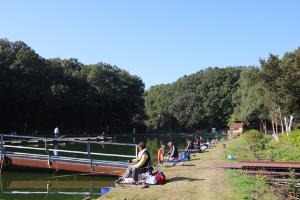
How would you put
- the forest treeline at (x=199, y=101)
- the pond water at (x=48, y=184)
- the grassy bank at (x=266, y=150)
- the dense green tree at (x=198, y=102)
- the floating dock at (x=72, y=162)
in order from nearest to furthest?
the pond water at (x=48, y=184) → the floating dock at (x=72, y=162) → the grassy bank at (x=266, y=150) → the forest treeline at (x=199, y=101) → the dense green tree at (x=198, y=102)

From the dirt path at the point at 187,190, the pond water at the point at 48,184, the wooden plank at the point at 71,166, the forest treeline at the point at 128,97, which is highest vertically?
the forest treeline at the point at 128,97

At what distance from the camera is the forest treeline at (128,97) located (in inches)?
1614

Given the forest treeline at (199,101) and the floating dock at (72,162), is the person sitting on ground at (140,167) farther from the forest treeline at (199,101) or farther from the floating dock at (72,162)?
the forest treeline at (199,101)

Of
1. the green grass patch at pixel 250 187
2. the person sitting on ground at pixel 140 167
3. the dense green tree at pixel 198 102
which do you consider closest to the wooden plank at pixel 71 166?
the person sitting on ground at pixel 140 167

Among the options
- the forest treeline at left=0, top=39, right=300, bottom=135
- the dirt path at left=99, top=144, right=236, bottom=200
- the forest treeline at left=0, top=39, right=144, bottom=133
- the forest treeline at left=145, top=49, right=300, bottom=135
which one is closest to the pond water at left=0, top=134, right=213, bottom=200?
the dirt path at left=99, top=144, right=236, bottom=200

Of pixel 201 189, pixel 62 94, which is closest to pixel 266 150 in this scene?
pixel 201 189

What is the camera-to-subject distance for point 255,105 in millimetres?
73312

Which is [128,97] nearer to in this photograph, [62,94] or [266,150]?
[62,94]

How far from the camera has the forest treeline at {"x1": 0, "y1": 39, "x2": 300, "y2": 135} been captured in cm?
4100

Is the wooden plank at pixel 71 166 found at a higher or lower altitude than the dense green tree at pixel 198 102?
lower

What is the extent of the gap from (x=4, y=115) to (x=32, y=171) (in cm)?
5583

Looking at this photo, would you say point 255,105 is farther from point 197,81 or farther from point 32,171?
point 197,81

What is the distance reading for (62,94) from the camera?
8669cm

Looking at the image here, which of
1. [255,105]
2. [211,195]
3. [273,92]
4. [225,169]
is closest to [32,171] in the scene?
[225,169]
